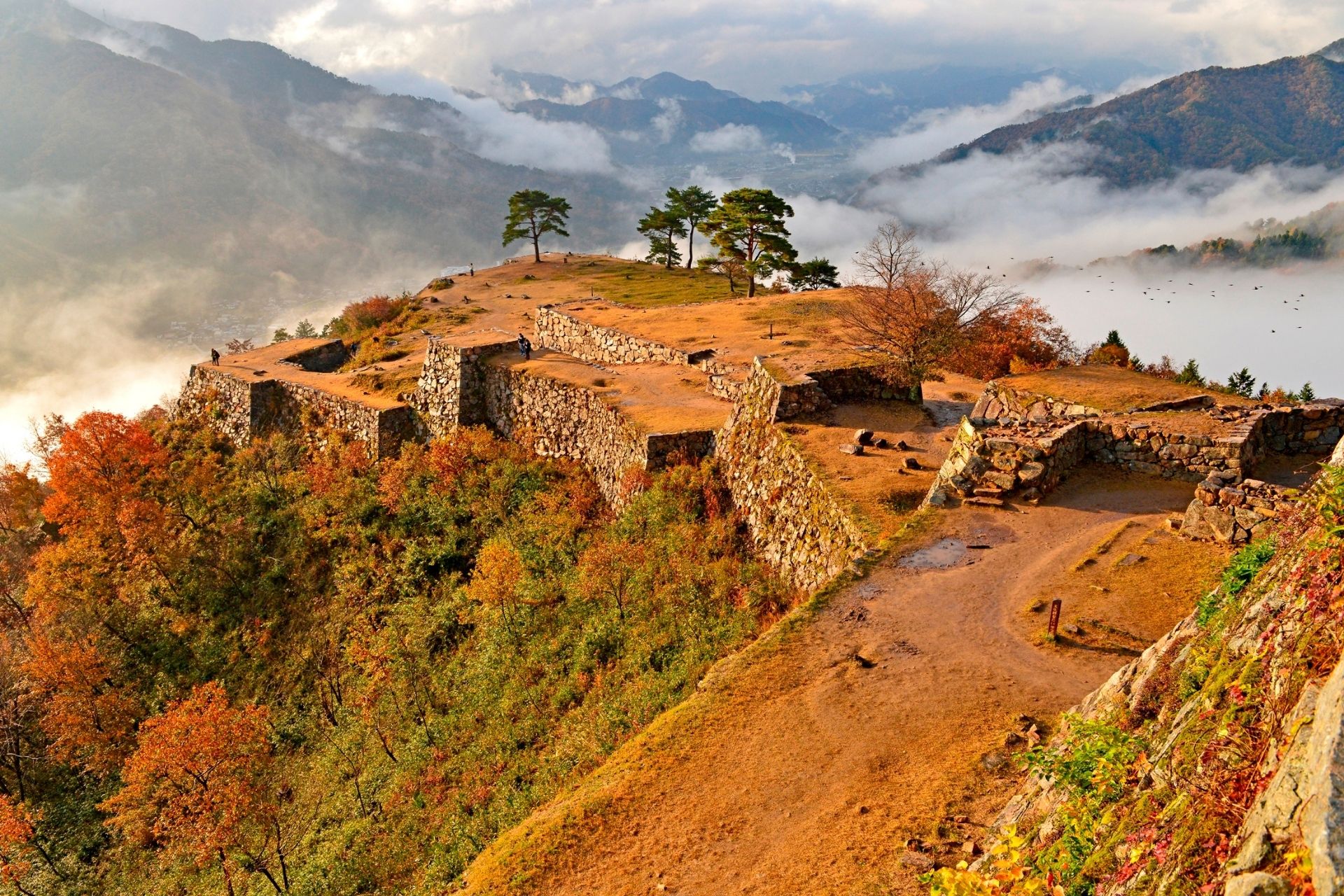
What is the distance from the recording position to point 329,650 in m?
31.9

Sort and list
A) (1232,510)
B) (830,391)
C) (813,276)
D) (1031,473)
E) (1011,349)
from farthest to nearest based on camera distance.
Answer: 1. (813,276)
2. (1011,349)
3. (830,391)
4. (1031,473)
5. (1232,510)

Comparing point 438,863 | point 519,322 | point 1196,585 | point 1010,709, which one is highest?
point 519,322

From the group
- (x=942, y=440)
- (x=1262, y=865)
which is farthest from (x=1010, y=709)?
(x=942, y=440)

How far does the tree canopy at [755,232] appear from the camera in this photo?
56.3m

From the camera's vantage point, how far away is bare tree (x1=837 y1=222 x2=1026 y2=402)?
30.9m

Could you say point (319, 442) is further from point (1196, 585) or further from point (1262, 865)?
point (1262, 865)

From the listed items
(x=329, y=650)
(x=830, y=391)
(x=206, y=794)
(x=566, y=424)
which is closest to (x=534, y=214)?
(x=566, y=424)

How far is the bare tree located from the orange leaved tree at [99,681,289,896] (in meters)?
Result: 27.0

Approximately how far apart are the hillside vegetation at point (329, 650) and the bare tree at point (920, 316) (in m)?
9.96

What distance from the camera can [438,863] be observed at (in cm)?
1672

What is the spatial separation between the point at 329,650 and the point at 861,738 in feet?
86.5

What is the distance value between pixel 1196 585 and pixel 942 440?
1118 cm

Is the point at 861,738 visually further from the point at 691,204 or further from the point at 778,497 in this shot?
the point at 691,204

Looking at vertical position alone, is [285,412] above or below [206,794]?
above
